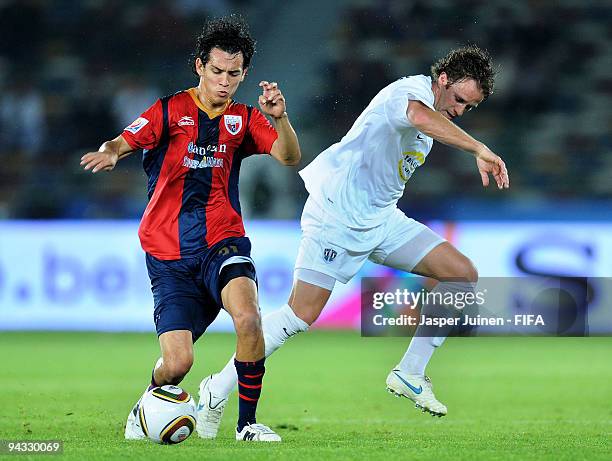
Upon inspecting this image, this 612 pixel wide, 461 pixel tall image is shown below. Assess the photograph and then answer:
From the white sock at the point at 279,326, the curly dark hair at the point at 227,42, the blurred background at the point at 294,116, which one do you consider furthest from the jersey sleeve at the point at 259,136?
the blurred background at the point at 294,116

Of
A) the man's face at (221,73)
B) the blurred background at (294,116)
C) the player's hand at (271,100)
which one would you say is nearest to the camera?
the player's hand at (271,100)

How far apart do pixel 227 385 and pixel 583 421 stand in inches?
83.6

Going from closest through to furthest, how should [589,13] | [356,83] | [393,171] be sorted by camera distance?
[393,171] → [356,83] → [589,13]

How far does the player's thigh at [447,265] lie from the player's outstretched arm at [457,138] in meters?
1.08

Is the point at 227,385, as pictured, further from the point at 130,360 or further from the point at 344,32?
the point at 344,32

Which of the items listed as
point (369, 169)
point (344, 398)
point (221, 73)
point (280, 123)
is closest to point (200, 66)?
point (221, 73)

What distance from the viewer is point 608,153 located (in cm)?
1329

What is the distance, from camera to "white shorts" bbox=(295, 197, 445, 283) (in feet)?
20.9

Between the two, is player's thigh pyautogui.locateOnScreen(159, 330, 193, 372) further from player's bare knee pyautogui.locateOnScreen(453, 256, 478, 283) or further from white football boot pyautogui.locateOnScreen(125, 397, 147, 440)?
player's bare knee pyautogui.locateOnScreen(453, 256, 478, 283)

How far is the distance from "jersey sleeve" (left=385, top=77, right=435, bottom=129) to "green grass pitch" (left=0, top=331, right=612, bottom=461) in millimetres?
1660

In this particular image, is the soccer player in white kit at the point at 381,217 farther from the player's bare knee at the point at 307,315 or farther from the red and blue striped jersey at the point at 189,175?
the red and blue striped jersey at the point at 189,175

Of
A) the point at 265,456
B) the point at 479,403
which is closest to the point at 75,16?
the point at 479,403

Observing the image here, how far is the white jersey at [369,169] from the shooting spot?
6.33 m

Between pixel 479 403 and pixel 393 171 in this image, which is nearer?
pixel 393 171
